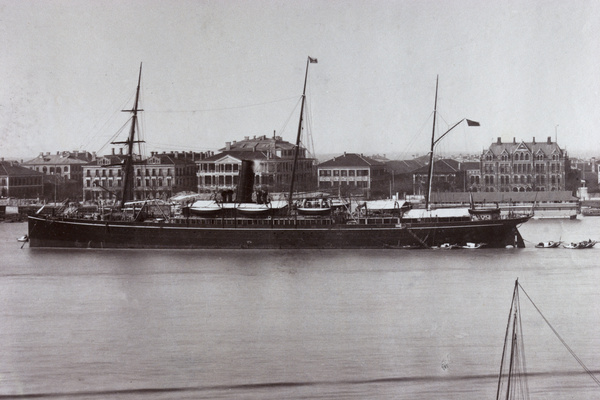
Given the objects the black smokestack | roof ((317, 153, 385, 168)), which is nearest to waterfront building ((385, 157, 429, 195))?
roof ((317, 153, 385, 168))

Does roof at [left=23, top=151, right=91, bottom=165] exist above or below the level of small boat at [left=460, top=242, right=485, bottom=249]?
above

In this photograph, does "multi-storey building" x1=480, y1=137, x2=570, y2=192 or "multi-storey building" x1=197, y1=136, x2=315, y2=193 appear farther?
"multi-storey building" x1=480, y1=137, x2=570, y2=192

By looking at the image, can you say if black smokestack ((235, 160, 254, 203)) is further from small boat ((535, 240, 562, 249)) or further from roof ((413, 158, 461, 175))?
roof ((413, 158, 461, 175))

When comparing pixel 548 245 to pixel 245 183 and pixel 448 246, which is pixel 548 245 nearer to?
pixel 448 246

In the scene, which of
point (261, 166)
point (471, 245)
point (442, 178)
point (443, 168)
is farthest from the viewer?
point (443, 168)

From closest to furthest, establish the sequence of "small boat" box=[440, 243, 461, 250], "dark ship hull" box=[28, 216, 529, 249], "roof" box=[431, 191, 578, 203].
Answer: "small boat" box=[440, 243, 461, 250]
"dark ship hull" box=[28, 216, 529, 249]
"roof" box=[431, 191, 578, 203]

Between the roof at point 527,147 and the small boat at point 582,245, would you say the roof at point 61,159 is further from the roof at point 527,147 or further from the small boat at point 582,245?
the small boat at point 582,245

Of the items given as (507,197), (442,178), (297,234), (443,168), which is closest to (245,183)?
(297,234)
